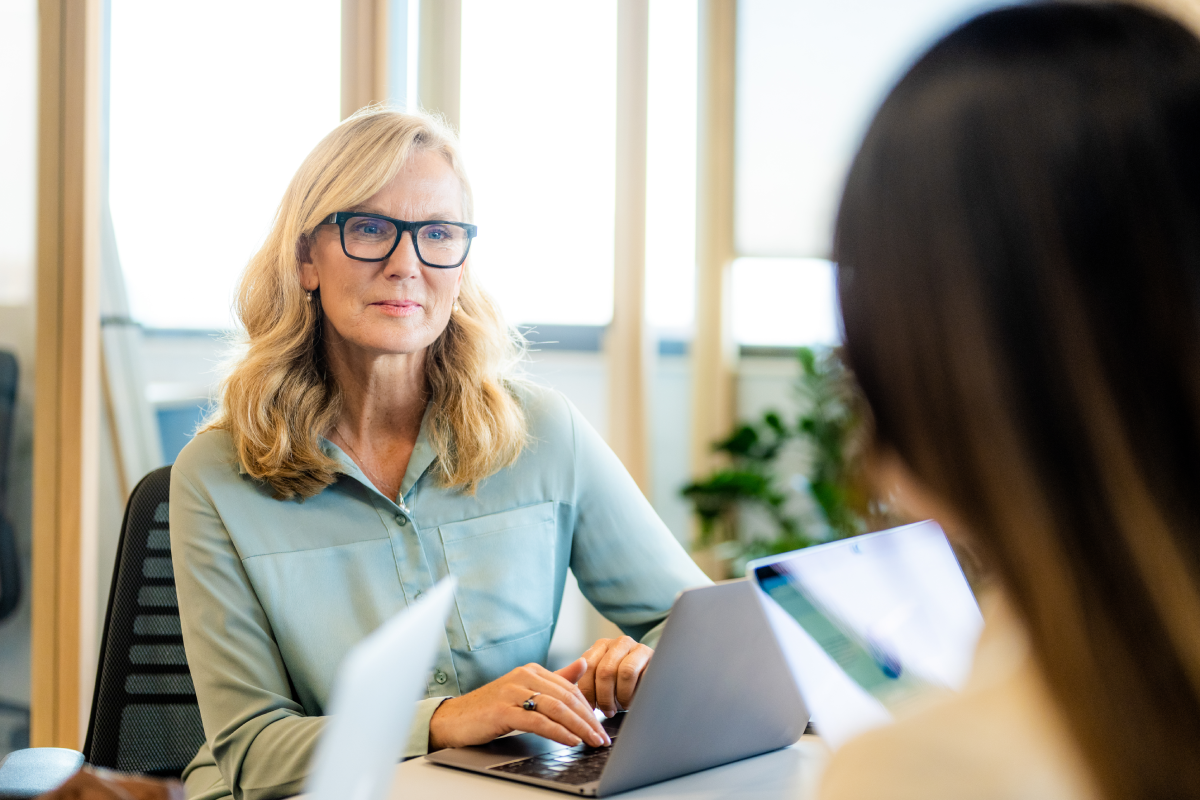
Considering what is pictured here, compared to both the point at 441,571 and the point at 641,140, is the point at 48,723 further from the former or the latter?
the point at 641,140

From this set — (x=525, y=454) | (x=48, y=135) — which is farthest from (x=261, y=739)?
(x=48, y=135)

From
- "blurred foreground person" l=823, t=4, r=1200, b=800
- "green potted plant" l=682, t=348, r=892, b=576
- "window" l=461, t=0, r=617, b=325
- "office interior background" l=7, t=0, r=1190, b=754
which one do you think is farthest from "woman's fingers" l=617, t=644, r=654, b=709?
"window" l=461, t=0, r=617, b=325

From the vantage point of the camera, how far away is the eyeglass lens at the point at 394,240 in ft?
5.27

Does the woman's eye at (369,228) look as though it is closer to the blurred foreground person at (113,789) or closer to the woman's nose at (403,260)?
the woman's nose at (403,260)

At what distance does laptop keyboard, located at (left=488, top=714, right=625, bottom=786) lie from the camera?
3.46 ft

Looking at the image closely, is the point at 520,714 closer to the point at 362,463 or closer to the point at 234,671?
the point at 234,671

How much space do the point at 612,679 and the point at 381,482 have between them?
1.76 ft

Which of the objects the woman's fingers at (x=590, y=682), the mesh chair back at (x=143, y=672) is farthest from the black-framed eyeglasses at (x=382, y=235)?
the woman's fingers at (x=590, y=682)

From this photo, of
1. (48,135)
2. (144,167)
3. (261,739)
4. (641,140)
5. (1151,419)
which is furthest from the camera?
(641,140)

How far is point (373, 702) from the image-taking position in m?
0.51

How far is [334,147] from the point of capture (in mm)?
1625

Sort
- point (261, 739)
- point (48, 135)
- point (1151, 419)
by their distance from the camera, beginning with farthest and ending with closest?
point (48, 135) → point (261, 739) → point (1151, 419)

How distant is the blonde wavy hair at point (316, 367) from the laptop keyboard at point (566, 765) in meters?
0.57

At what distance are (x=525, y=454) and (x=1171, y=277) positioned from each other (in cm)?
131
